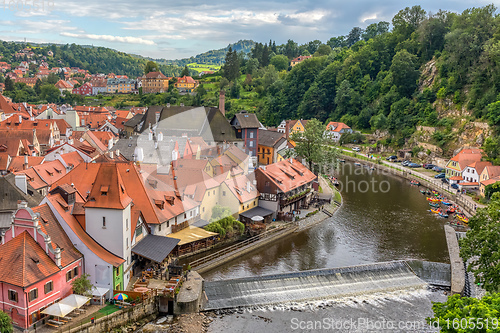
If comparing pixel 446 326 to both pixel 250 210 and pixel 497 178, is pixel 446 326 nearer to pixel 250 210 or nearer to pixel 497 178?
pixel 250 210

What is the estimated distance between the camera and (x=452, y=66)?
86125 millimetres

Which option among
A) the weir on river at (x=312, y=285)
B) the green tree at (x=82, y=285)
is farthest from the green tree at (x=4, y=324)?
the weir on river at (x=312, y=285)

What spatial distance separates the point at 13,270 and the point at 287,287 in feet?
56.9

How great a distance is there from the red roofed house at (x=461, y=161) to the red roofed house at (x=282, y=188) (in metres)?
26.1

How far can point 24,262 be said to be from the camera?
2231 cm

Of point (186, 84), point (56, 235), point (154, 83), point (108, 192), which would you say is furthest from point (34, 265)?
point (154, 83)

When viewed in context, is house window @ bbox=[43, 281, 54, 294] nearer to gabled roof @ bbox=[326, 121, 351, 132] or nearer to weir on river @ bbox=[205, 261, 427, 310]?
weir on river @ bbox=[205, 261, 427, 310]

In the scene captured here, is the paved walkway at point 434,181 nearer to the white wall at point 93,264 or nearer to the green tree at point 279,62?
the white wall at point 93,264

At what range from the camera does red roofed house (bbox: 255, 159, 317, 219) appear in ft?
146

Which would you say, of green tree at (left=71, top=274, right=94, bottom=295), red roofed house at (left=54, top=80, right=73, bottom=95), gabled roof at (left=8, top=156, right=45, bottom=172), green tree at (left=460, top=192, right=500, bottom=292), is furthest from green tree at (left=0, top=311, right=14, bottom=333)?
red roofed house at (left=54, top=80, right=73, bottom=95)

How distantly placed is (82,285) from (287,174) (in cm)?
2863

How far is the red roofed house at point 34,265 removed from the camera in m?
21.8

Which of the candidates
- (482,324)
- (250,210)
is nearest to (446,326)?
(482,324)

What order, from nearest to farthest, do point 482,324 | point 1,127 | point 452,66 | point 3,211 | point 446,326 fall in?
1. point 482,324
2. point 446,326
3. point 3,211
4. point 1,127
5. point 452,66
